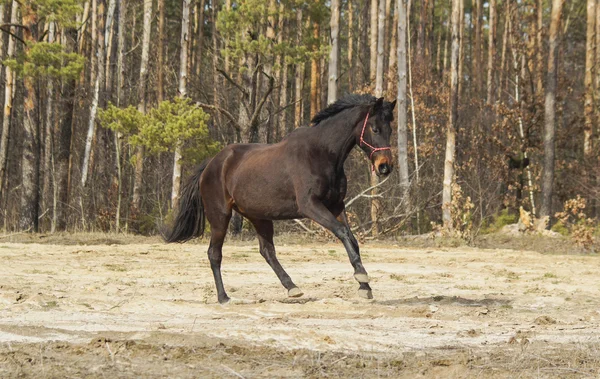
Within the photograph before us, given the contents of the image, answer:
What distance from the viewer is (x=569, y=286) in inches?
473

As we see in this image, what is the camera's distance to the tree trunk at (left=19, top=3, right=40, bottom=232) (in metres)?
24.0

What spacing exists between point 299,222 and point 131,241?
12.4 feet

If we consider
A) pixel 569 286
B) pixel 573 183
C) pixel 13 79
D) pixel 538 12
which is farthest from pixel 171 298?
pixel 538 12

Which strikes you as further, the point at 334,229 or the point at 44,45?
the point at 44,45

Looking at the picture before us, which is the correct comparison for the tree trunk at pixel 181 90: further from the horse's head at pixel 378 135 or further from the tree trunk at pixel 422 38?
the tree trunk at pixel 422 38

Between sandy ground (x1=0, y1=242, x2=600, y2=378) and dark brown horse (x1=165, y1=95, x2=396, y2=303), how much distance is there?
0.77m

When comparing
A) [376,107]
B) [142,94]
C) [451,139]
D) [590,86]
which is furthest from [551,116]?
[376,107]

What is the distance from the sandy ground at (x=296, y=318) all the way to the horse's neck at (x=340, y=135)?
62.6 inches

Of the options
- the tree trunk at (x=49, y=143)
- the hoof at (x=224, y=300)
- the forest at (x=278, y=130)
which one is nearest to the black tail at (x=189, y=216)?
the hoof at (x=224, y=300)

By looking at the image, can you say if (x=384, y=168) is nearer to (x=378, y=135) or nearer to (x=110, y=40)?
(x=378, y=135)

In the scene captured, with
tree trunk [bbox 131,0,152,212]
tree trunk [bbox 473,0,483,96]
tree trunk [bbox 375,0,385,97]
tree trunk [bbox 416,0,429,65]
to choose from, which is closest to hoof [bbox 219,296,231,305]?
tree trunk [bbox 131,0,152,212]

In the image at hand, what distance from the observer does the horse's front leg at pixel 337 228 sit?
9.12 metres

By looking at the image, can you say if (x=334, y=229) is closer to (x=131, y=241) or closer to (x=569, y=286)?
(x=569, y=286)

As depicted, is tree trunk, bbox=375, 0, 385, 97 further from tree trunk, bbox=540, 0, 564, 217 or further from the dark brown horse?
the dark brown horse
